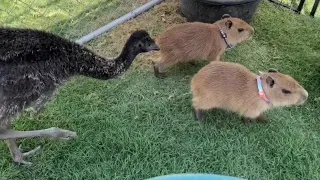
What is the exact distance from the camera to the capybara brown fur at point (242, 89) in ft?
9.68

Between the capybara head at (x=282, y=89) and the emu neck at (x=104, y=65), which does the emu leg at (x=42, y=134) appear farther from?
the capybara head at (x=282, y=89)

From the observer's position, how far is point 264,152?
3.07 meters

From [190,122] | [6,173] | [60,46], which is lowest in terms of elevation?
[6,173]

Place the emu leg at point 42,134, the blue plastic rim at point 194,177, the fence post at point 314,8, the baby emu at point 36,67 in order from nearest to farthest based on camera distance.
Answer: the blue plastic rim at point 194,177
the baby emu at point 36,67
the emu leg at point 42,134
the fence post at point 314,8

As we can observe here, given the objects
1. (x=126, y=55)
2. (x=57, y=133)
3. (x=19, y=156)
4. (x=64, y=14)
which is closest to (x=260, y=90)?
(x=126, y=55)

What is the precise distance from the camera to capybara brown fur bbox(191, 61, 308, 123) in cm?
295

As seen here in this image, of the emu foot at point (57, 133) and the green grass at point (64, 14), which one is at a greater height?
the green grass at point (64, 14)

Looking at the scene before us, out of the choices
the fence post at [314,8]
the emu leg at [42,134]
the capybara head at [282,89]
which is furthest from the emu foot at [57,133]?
the fence post at [314,8]

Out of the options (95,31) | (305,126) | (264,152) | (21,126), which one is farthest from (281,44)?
(21,126)

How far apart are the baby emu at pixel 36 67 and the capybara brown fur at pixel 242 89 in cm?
55

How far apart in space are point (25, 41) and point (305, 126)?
2.10 metres


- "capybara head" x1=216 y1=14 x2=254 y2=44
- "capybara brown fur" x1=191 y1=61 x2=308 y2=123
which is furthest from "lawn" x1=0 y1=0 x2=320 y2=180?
"capybara head" x1=216 y1=14 x2=254 y2=44

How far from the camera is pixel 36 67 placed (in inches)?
101

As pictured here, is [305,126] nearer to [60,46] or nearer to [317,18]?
[317,18]
